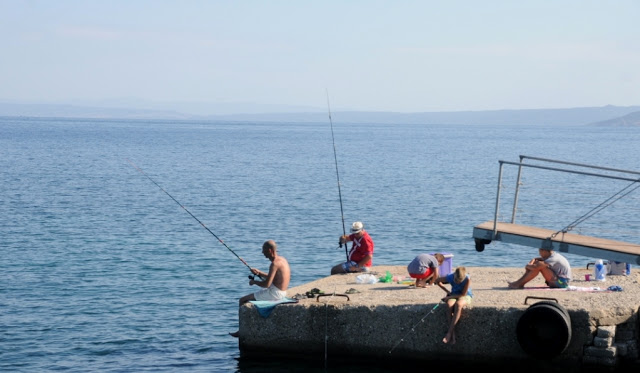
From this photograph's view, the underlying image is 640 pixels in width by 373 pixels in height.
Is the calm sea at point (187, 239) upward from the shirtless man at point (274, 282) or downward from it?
downward

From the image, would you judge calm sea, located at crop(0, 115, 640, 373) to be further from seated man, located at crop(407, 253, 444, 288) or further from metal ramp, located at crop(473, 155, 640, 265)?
metal ramp, located at crop(473, 155, 640, 265)

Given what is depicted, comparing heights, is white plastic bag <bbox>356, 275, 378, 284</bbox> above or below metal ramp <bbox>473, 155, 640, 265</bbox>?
below

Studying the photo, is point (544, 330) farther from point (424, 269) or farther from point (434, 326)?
point (424, 269)

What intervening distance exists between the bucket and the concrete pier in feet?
0.07

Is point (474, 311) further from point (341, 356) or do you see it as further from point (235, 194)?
point (235, 194)

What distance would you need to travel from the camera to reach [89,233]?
25469 millimetres

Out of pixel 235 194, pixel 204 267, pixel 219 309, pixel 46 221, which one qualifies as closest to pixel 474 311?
pixel 219 309

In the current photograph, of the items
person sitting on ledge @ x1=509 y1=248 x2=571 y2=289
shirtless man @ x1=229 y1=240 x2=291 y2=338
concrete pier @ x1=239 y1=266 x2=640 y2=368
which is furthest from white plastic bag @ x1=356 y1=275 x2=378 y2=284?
person sitting on ledge @ x1=509 y1=248 x2=571 y2=289

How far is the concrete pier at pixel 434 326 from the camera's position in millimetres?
10305

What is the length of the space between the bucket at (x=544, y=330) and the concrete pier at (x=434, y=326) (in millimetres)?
20

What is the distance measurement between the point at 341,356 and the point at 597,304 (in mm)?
3138

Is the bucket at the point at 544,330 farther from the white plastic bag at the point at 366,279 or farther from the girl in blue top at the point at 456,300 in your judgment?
the white plastic bag at the point at 366,279

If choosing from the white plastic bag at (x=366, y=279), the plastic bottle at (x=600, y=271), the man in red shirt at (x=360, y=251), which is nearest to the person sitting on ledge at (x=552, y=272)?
the plastic bottle at (x=600, y=271)

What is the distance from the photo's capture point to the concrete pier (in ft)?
33.8
